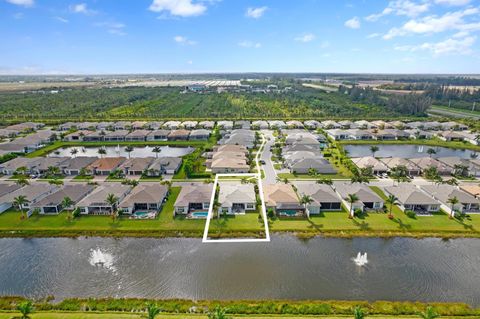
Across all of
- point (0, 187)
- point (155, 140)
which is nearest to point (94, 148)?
point (155, 140)

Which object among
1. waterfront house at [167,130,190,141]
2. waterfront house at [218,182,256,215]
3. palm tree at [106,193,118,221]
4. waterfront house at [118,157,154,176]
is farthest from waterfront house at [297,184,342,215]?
waterfront house at [167,130,190,141]

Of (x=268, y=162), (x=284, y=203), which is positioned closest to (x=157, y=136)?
(x=268, y=162)

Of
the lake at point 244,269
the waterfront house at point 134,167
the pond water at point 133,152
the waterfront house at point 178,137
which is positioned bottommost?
the lake at point 244,269

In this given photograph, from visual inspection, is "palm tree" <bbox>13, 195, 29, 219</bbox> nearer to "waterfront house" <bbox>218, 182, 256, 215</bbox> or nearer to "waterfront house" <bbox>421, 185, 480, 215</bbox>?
"waterfront house" <bbox>218, 182, 256, 215</bbox>

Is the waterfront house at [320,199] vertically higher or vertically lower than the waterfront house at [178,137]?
lower

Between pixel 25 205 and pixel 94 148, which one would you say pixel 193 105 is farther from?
pixel 25 205

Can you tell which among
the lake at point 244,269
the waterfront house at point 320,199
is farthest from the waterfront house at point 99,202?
the waterfront house at point 320,199

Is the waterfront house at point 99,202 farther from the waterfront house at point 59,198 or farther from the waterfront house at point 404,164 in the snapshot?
the waterfront house at point 404,164
